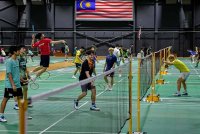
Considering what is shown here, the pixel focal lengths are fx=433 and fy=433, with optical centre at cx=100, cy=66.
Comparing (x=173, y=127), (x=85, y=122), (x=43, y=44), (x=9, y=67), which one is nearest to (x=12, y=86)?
(x=9, y=67)

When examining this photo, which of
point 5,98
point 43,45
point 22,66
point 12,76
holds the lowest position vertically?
point 5,98

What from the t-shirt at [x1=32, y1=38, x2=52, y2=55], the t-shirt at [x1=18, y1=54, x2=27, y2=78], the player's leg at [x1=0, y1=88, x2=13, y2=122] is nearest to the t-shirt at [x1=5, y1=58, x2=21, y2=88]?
the player's leg at [x1=0, y1=88, x2=13, y2=122]

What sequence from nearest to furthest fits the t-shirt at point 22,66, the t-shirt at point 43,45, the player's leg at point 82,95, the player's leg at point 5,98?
the player's leg at point 82,95, the player's leg at point 5,98, the t-shirt at point 22,66, the t-shirt at point 43,45

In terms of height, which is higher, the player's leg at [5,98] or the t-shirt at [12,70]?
the t-shirt at [12,70]

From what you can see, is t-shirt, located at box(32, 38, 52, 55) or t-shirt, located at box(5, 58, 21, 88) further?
t-shirt, located at box(32, 38, 52, 55)

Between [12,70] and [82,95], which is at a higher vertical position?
[12,70]

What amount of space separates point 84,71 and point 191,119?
3465 mm

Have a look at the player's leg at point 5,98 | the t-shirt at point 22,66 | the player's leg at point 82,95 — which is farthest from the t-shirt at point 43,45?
the player's leg at point 82,95

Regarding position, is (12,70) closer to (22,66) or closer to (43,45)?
(22,66)

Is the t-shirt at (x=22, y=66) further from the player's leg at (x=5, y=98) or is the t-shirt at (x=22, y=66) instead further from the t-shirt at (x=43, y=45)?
the t-shirt at (x=43, y=45)

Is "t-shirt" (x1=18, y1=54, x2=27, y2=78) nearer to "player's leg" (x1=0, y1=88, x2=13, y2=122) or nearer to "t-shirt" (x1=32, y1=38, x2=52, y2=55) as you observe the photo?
"player's leg" (x1=0, y1=88, x2=13, y2=122)

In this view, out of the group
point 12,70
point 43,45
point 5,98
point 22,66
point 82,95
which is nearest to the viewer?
point 82,95

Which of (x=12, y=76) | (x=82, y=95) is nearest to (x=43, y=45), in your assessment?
(x=12, y=76)

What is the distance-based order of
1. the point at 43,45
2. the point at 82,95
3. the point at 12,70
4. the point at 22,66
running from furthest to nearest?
1. the point at 43,45
2. the point at 22,66
3. the point at 12,70
4. the point at 82,95
